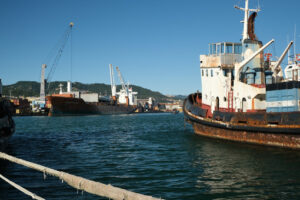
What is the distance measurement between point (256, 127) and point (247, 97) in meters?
3.89

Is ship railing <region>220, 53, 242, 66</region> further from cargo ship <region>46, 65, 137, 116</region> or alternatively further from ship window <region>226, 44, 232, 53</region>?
cargo ship <region>46, 65, 137, 116</region>

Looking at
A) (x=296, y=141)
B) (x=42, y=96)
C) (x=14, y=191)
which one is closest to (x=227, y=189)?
(x=14, y=191)

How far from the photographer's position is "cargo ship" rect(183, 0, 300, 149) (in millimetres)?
18734

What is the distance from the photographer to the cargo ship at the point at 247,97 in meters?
18.7

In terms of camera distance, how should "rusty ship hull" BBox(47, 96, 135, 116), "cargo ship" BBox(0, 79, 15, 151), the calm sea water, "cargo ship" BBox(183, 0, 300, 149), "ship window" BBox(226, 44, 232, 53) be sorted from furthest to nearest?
1. "rusty ship hull" BBox(47, 96, 135, 116)
2. "ship window" BBox(226, 44, 232, 53)
3. "cargo ship" BBox(0, 79, 15, 151)
4. "cargo ship" BBox(183, 0, 300, 149)
5. the calm sea water

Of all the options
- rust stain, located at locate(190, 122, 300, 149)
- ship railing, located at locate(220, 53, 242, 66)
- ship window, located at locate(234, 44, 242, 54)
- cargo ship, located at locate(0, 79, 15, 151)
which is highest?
ship window, located at locate(234, 44, 242, 54)

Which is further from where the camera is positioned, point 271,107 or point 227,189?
point 271,107

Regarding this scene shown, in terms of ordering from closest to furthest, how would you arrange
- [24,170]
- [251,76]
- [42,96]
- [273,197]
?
[273,197] → [24,170] → [251,76] → [42,96]

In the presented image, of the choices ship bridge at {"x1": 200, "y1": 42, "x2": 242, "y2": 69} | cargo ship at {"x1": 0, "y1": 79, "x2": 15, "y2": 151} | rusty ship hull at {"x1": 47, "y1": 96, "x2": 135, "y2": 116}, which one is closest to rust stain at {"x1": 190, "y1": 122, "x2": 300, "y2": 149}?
ship bridge at {"x1": 200, "y1": 42, "x2": 242, "y2": 69}

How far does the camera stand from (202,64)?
28984 millimetres

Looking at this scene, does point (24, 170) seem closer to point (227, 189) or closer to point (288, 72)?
point (227, 189)

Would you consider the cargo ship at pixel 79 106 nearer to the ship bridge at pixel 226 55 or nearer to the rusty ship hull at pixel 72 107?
the rusty ship hull at pixel 72 107

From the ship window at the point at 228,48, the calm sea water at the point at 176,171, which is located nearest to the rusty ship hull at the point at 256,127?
the calm sea water at the point at 176,171

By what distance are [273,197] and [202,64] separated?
20404 mm
